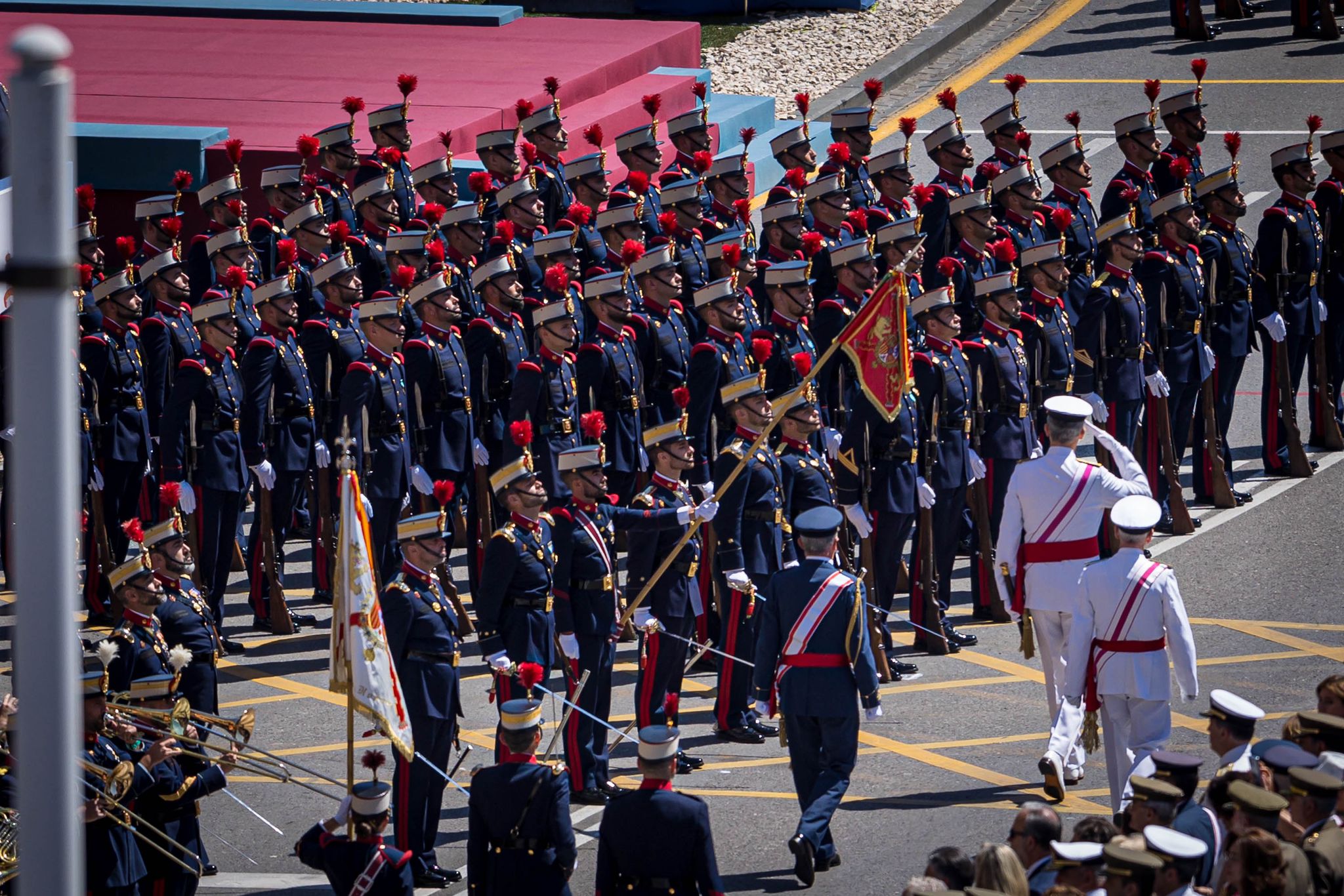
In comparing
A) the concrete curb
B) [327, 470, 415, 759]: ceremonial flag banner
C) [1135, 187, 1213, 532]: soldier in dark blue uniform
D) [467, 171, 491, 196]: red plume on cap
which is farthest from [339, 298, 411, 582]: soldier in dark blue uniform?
the concrete curb

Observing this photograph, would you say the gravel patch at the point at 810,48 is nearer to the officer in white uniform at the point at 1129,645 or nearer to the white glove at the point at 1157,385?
the white glove at the point at 1157,385

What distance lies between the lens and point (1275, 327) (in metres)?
14.8

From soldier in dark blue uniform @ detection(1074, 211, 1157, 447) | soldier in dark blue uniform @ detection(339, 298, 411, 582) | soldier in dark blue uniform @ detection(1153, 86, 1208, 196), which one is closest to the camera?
soldier in dark blue uniform @ detection(339, 298, 411, 582)

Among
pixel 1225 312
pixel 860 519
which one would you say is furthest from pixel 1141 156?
pixel 860 519

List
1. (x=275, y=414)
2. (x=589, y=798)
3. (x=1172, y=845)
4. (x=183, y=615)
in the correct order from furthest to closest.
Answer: (x=275, y=414)
(x=589, y=798)
(x=183, y=615)
(x=1172, y=845)

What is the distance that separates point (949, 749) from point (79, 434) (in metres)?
5.47

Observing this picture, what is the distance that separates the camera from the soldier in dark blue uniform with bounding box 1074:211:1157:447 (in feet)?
45.3

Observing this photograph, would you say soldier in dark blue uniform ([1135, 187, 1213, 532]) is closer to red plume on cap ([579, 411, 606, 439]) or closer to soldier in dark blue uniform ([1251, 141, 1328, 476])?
soldier in dark blue uniform ([1251, 141, 1328, 476])

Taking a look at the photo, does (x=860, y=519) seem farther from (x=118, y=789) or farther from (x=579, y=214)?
(x=118, y=789)

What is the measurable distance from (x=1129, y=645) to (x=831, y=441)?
367 centimetres

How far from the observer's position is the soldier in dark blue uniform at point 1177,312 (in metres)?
14.3

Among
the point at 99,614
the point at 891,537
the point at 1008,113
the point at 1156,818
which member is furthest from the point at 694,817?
the point at 1008,113

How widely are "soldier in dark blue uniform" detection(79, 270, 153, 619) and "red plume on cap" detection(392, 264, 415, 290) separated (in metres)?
1.55

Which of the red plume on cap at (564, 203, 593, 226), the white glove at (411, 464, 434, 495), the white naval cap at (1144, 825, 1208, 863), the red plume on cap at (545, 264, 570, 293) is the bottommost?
the white naval cap at (1144, 825, 1208, 863)
